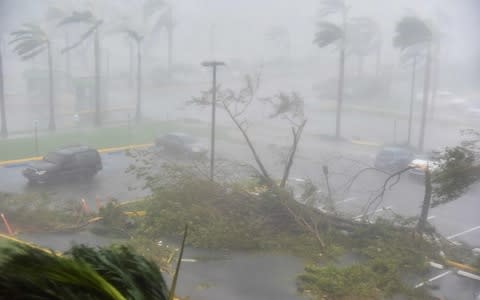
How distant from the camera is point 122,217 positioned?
50.1ft

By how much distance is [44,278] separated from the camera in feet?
7.32

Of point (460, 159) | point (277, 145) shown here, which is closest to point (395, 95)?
point (277, 145)

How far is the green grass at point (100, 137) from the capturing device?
26172mm

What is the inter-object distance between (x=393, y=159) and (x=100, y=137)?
15.6m

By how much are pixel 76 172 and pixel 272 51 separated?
55.5 m

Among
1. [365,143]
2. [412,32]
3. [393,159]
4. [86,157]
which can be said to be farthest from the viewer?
[365,143]

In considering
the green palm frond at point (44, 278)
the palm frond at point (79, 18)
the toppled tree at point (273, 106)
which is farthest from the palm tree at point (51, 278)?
the palm frond at point (79, 18)

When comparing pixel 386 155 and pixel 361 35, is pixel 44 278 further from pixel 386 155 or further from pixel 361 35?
pixel 361 35

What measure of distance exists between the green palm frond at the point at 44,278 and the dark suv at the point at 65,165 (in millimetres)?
18517

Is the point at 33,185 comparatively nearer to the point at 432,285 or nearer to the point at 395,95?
the point at 432,285

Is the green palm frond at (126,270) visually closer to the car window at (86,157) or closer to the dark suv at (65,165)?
the dark suv at (65,165)

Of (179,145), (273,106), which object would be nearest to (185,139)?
(179,145)

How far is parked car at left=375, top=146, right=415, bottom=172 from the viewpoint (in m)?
23.7

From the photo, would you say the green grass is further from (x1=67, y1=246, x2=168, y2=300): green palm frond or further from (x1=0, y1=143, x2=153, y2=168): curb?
(x1=67, y1=246, x2=168, y2=300): green palm frond
